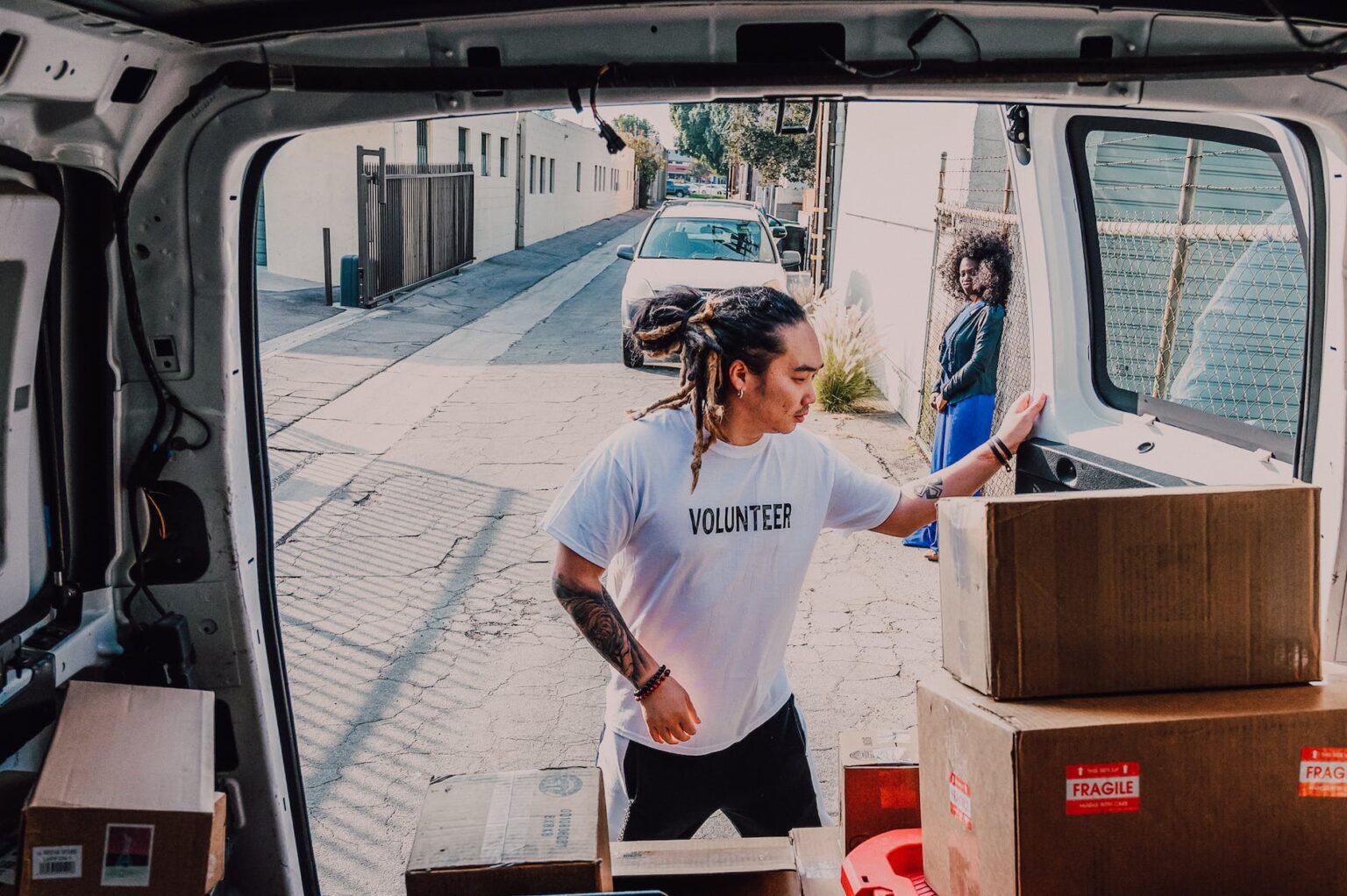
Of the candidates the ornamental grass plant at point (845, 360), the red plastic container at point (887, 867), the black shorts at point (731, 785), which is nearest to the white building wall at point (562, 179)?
the ornamental grass plant at point (845, 360)

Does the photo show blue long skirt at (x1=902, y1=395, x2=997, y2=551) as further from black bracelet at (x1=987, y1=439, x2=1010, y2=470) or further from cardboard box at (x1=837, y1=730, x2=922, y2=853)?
cardboard box at (x1=837, y1=730, x2=922, y2=853)

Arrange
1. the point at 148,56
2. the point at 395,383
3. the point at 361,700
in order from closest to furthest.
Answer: the point at 148,56 < the point at 361,700 < the point at 395,383

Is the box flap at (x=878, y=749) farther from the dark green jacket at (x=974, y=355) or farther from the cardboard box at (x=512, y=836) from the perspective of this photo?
the dark green jacket at (x=974, y=355)

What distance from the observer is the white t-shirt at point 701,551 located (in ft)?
8.50

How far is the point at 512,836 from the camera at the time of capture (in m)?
2.00

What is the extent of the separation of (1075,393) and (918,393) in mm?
6943

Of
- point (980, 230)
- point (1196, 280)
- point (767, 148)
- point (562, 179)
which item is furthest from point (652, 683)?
point (562, 179)

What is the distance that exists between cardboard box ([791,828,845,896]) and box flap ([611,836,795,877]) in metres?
0.02

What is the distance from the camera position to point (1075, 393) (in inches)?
125

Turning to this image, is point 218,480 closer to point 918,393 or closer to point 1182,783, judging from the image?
point 1182,783

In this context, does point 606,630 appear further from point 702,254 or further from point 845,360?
point 702,254

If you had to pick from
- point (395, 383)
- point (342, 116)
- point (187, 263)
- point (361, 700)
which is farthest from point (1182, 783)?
point (395, 383)

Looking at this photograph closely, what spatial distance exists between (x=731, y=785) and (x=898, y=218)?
9.56 metres

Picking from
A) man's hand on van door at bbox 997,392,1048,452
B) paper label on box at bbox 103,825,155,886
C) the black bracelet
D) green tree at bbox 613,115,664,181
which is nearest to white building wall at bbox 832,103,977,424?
man's hand on van door at bbox 997,392,1048,452
